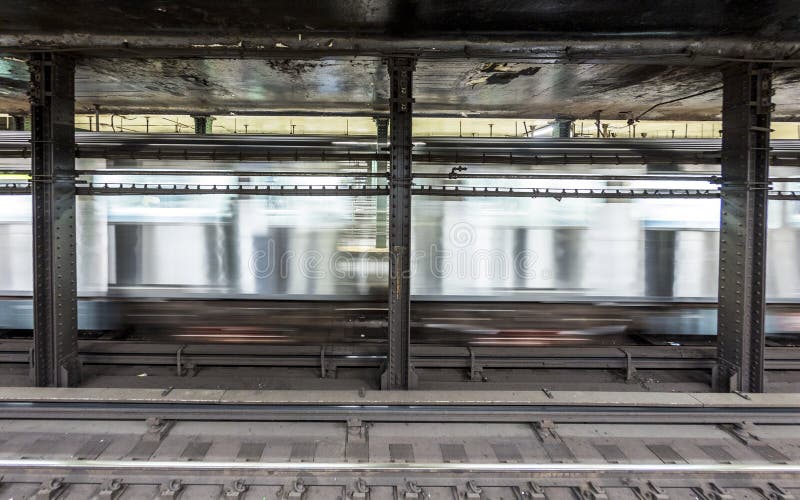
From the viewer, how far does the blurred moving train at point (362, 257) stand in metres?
5.05

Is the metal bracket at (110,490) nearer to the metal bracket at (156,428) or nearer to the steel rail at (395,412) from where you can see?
the metal bracket at (156,428)

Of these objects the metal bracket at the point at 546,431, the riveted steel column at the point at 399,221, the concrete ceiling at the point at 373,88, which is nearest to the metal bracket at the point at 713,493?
the metal bracket at the point at 546,431

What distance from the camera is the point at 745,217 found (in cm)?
357

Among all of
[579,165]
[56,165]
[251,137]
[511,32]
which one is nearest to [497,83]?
[511,32]

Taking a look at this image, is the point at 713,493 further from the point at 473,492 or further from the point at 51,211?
the point at 51,211

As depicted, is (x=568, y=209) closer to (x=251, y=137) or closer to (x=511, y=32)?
(x=511, y=32)

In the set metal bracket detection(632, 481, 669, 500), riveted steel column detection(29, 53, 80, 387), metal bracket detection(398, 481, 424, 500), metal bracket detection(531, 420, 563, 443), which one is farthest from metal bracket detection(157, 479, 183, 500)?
metal bracket detection(632, 481, 669, 500)

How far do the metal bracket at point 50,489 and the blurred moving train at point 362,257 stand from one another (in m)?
2.76

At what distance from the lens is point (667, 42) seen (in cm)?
339

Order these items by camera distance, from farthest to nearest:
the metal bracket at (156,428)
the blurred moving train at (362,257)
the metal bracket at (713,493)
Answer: the blurred moving train at (362,257) < the metal bracket at (156,428) < the metal bracket at (713,493)

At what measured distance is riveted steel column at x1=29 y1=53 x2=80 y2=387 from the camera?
3.48 meters

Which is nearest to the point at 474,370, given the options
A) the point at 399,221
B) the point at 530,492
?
the point at 530,492

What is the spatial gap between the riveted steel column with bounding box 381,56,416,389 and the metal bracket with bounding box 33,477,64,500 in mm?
2391

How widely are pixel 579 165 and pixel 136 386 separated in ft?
18.4
